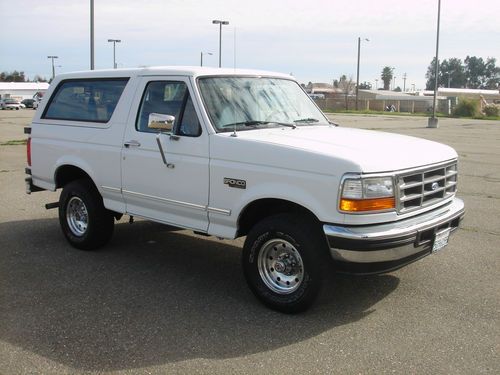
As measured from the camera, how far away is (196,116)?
4.93 m

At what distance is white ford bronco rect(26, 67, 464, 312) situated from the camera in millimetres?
4082

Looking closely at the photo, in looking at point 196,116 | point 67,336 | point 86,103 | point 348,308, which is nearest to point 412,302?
point 348,308

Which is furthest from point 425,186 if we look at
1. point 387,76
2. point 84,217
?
point 387,76

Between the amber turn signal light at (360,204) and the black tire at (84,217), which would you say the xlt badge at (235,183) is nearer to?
the amber turn signal light at (360,204)

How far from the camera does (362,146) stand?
4.41 metres

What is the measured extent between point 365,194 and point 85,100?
11.9 ft

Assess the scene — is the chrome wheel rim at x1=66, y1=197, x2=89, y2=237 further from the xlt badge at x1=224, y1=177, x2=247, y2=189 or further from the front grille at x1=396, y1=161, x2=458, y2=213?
the front grille at x1=396, y1=161, x2=458, y2=213

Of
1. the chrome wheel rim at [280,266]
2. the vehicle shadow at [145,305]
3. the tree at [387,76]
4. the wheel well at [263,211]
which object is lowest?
the vehicle shadow at [145,305]

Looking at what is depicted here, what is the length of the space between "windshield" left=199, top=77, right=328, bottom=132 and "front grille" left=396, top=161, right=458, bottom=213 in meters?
→ 1.39

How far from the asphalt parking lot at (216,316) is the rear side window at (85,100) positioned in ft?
4.99

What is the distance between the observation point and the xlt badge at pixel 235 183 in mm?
4531

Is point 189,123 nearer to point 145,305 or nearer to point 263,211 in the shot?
point 263,211

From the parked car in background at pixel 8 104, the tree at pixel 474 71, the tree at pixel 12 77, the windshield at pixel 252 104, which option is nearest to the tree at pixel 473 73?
the tree at pixel 474 71

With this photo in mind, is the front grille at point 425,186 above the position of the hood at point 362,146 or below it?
below
